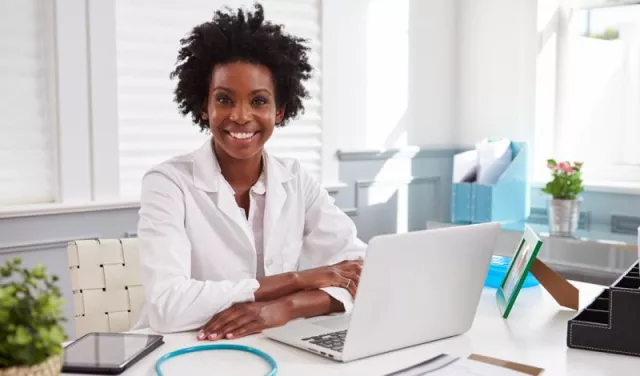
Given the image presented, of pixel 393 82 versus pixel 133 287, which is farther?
pixel 393 82

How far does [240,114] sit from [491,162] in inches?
76.9

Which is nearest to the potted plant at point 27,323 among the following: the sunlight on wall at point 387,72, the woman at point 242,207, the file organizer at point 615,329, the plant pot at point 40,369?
the plant pot at point 40,369

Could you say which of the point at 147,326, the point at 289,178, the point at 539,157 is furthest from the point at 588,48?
the point at 147,326

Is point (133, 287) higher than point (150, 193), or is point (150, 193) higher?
point (150, 193)

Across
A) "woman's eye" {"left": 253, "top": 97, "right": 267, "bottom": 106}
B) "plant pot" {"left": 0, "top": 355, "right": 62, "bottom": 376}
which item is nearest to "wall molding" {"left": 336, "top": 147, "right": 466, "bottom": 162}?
"woman's eye" {"left": 253, "top": 97, "right": 267, "bottom": 106}

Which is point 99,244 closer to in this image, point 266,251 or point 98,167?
point 266,251

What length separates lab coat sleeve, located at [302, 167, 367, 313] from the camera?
6.28ft

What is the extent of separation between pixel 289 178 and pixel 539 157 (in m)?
2.07

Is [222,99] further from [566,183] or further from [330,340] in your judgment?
[566,183]

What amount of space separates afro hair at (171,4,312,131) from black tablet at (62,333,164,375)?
0.80 metres

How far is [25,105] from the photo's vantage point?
2.51 m

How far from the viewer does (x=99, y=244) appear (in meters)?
1.79

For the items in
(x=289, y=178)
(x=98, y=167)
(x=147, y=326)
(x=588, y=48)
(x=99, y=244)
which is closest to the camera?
(x=147, y=326)

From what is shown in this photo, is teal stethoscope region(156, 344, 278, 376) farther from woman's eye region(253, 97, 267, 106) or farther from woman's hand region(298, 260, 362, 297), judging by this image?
woman's eye region(253, 97, 267, 106)
